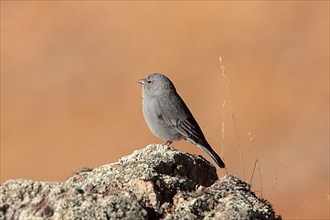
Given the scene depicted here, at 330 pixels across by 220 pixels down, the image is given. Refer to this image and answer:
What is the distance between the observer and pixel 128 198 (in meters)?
5.00

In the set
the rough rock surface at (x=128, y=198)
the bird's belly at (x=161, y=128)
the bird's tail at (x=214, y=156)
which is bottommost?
the rough rock surface at (x=128, y=198)

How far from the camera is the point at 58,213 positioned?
191 inches

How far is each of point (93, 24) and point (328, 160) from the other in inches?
503

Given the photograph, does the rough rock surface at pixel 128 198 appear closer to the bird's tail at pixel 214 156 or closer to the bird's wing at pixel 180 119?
the bird's tail at pixel 214 156

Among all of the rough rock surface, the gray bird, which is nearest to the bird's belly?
the gray bird

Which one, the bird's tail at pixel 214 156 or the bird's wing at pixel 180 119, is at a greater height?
the bird's wing at pixel 180 119

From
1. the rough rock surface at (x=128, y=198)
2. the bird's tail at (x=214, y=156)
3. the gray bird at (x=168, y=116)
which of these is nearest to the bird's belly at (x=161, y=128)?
the gray bird at (x=168, y=116)

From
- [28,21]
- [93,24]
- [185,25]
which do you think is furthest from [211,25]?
[28,21]

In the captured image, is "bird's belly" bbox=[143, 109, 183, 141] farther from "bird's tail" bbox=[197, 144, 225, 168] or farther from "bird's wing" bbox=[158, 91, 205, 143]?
"bird's tail" bbox=[197, 144, 225, 168]

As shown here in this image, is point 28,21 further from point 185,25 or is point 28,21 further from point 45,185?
point 45,185

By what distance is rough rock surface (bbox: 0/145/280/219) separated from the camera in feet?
16.1

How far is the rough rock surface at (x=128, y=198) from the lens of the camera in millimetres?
4910

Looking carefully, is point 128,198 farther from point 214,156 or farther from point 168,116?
point 168,116

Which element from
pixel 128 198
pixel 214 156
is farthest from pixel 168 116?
pixel 128 198
